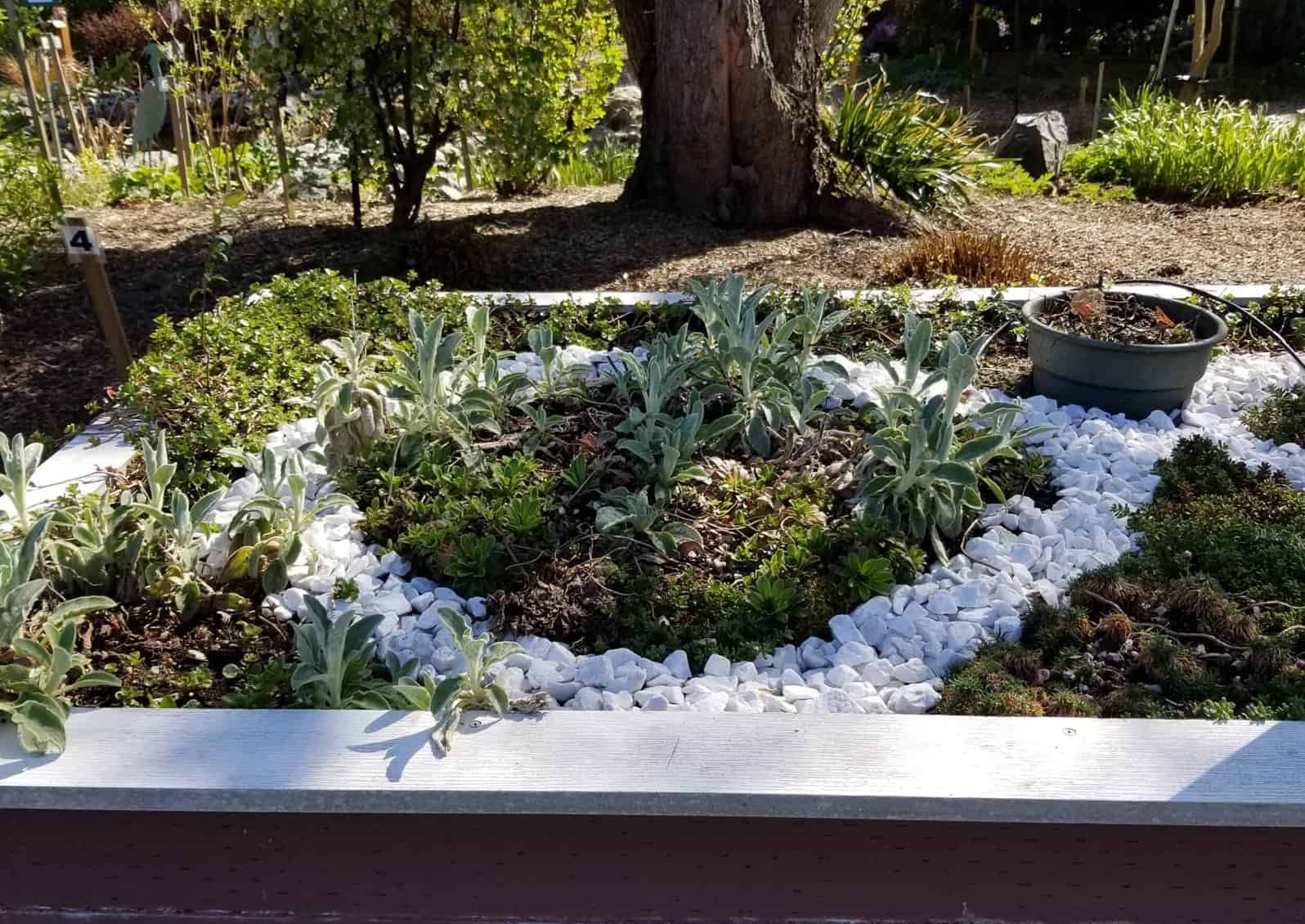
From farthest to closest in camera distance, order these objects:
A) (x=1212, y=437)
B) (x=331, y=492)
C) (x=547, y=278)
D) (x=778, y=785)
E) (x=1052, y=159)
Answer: (x=1052, y=159) → (x=547, y=278) → (x=1212, y=437) → (x=331, y=492) → (x=778, y=785)

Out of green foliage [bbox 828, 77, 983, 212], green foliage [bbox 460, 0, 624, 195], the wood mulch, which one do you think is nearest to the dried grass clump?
the wood mulch

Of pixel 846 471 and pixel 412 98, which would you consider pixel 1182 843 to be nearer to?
pixel 846 471

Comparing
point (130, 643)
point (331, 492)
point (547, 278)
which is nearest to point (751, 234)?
point (547, 278)

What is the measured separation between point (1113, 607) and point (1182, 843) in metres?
0.75

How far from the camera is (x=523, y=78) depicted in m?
5.50

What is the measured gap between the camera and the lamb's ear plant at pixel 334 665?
2.07m

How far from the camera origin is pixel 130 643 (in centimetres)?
237

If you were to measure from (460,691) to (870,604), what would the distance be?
104cm

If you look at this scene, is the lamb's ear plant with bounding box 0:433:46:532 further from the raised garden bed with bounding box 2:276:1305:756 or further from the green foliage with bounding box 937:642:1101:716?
the green foliage with bounding box 937:642:1101:716

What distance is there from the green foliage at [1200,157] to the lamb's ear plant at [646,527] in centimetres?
591

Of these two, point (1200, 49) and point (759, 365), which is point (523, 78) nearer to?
point (759, 365)

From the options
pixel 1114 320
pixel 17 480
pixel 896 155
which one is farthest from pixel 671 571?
pixel 896 155

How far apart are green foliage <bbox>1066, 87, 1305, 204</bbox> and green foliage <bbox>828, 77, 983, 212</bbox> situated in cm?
172

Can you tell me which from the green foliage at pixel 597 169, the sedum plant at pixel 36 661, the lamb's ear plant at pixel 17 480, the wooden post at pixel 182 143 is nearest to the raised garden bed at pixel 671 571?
the sedum plant at pixel 36 661
